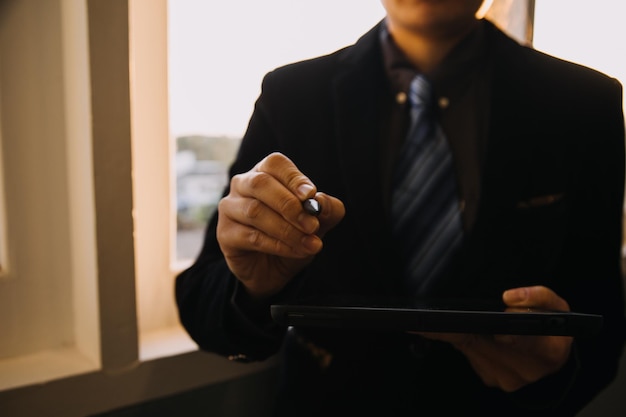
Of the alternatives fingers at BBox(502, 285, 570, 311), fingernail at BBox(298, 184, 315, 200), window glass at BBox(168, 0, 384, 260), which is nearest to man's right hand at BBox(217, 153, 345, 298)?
fingernail at BBox(298, 184, 315, 200)

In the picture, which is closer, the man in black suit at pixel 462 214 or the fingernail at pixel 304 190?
the fingernail at pixel 304 190

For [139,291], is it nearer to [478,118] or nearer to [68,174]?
[68,174]

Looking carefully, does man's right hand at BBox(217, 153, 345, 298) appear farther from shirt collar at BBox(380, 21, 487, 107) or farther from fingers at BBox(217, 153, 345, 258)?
shirt collar at BBox(380, 21, 487, 107)

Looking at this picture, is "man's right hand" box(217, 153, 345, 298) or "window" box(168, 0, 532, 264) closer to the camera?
"man's right hand" box(217, 153, 345, 298)

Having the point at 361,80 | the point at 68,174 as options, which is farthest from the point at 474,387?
the point at 68,174

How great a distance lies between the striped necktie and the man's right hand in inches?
5.8

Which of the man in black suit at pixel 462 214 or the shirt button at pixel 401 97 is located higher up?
the shirt button at pixel 401 97

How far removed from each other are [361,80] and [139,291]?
13.5 inches

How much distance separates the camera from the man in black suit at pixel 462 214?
42 centimetres

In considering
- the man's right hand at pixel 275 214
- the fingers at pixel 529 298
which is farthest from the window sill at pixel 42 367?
the fingers at pixel 529 298

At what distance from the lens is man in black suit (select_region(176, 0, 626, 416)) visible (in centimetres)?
42

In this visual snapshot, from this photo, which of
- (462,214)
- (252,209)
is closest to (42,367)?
(252,209)

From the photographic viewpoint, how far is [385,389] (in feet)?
1.48

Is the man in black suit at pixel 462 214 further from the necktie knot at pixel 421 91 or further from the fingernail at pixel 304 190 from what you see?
the fingernail at pixel 304 190
